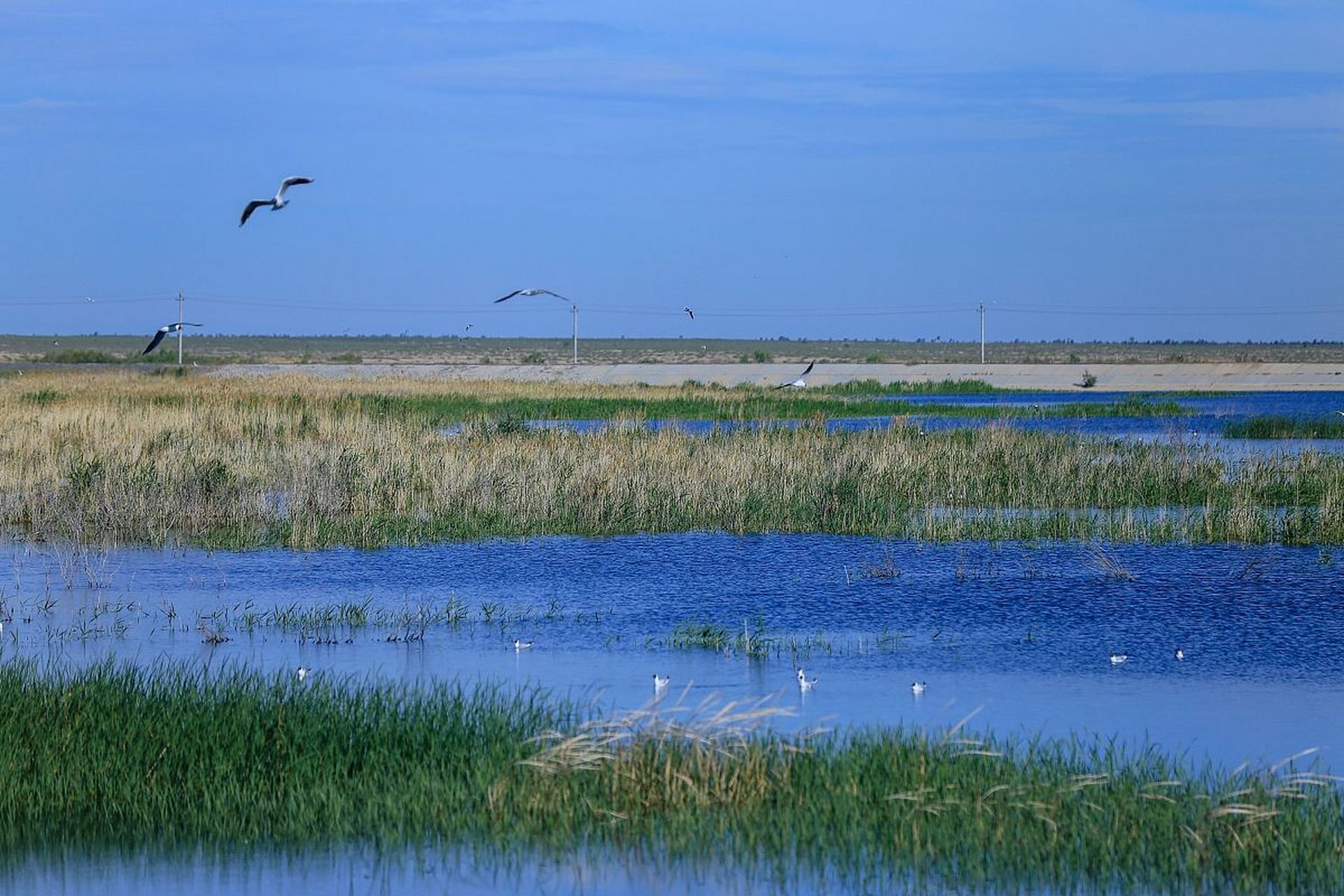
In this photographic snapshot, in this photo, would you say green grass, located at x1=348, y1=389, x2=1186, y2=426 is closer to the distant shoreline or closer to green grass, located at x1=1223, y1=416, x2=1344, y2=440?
green grass, located at x1=1223, y1=416, x2=1344, y2=440

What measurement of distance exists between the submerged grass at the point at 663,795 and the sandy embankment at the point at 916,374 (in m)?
62.5

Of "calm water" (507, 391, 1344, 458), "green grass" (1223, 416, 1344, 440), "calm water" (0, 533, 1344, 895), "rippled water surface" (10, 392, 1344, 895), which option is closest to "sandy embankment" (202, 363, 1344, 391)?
"calm water" (507, 391, 1344, 458)

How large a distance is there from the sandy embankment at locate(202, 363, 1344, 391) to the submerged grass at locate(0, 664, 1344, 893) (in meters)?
62.5

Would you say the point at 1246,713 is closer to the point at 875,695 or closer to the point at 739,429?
the point at 875,695

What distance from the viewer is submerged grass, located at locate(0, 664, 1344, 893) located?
7773mm

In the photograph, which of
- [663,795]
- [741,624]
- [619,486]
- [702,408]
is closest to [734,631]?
[741,624]

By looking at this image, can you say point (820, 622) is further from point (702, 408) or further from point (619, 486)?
point (702, 408)

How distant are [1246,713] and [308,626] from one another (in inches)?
319

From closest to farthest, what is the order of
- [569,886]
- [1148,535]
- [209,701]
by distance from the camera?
[569,886]
[209,701]
[1148,535]

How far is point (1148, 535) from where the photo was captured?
Result: 20234 millimetres

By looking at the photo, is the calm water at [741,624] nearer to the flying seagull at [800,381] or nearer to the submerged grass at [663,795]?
the submerged grass at [663,795]

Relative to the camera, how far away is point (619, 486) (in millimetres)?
22766

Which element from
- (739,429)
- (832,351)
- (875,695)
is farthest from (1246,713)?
(832,351)

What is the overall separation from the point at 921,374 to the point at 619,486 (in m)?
60.3
